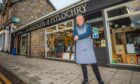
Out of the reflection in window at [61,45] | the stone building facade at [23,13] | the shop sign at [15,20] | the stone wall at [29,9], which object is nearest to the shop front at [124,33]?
the reflection in window at [61,45]

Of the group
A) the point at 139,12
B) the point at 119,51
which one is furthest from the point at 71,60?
the point at 139,12

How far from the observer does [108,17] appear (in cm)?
666

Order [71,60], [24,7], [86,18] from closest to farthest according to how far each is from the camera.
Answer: [86,18]
[71,60]
[24,7]

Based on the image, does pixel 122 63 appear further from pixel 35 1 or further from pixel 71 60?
pixel 35 1

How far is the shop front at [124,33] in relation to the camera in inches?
228

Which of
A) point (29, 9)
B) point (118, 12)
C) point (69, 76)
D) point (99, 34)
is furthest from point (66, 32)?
point (29, 9)

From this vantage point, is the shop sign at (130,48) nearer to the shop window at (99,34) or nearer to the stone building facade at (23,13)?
the shop window at (99,34)

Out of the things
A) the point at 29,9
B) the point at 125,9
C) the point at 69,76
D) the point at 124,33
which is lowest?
the point at 69,76

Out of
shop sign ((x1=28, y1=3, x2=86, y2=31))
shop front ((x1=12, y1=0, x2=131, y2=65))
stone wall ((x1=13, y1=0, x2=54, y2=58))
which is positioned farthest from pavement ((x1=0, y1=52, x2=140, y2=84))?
stone wall ((x1=13, y1=0, x2=54, y2=58))

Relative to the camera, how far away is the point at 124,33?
6.25 metres

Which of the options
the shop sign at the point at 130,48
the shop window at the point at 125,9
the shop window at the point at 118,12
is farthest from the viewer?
the shop window at the point at 118,12

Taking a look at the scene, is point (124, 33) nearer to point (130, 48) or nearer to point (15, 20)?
point (130, 48)

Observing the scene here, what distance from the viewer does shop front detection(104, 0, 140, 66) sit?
19.0 feet

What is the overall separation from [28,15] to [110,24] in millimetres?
15530
